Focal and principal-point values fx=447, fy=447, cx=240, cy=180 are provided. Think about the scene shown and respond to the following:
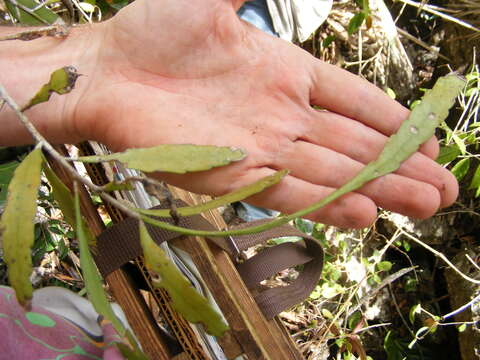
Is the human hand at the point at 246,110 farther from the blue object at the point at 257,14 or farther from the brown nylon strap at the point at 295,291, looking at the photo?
the blue object at the point at 257,14

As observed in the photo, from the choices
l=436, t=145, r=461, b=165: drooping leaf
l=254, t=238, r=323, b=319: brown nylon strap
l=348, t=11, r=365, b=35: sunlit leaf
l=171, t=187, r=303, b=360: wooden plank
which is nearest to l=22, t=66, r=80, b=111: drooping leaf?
l=171, t=187, r=303, b=360: wooden plank

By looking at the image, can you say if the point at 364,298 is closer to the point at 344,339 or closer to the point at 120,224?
the point at 344,339

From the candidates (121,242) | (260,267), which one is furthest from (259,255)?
(121,242)

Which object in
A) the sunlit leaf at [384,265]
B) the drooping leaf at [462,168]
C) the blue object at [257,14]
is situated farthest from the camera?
the sunlit leaf at [384,265]

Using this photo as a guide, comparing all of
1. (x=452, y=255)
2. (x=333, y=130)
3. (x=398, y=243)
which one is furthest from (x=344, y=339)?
(x=333, y=130)

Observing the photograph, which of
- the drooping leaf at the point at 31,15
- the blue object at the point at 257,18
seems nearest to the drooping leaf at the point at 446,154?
the blue object at the point at 257,18

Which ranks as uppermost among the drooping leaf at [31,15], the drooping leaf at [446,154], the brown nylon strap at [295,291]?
the drooping leaf at [31,15]
